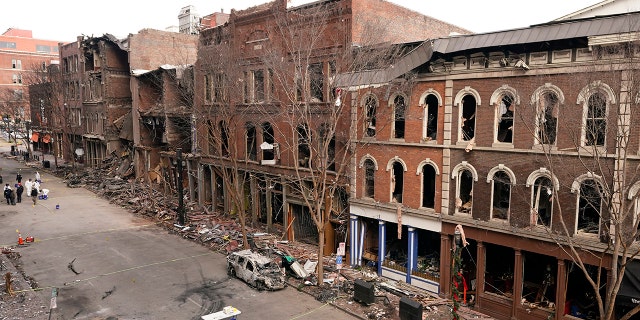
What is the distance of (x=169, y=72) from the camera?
3828cm

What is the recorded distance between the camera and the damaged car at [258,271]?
2045 centimetres

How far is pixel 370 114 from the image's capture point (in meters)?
22.9

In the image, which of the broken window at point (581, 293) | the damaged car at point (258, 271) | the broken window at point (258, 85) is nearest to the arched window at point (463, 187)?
the broken window at point (581, 293)

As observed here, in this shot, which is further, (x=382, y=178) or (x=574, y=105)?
(x=382, y=178)

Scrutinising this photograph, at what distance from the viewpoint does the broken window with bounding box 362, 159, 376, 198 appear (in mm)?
23109

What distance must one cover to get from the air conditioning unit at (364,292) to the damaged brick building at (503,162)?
3.23 metres

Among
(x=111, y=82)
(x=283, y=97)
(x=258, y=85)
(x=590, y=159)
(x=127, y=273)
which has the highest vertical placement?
(x=111, y=82)

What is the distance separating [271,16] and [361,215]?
13904mm

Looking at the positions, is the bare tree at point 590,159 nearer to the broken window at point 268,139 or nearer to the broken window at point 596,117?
the broken window at point 596,117

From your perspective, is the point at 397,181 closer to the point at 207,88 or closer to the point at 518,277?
the point at 518,277

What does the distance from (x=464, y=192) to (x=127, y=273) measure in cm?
1678

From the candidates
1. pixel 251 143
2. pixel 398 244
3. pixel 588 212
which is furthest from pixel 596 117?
pixel 251 143

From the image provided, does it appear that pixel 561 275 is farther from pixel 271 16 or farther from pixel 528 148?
pixel 271 16

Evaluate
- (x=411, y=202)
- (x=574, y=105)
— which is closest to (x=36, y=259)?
(x=411, y=202)
